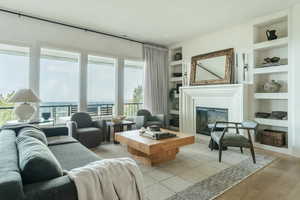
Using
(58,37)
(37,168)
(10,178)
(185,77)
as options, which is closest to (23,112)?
(58,37)

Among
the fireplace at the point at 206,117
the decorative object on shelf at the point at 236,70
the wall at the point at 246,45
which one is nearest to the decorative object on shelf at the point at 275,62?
the wall at the point at 246,45

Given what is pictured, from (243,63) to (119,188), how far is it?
388 cm

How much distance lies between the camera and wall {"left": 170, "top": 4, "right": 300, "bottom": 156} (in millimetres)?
3205

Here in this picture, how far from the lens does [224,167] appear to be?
2.71 m

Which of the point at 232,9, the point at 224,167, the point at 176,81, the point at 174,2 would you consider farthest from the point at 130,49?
the point at 224,167

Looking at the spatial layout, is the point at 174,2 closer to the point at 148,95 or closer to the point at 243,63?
the point at 243,63

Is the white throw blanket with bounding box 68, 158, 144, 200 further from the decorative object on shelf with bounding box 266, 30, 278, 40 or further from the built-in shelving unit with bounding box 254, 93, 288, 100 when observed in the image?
the decorative object on shelf with bounding box 266, 30, 278, 40

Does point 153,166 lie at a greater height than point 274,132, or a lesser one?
lesser

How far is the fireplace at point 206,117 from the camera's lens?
4.25 meters

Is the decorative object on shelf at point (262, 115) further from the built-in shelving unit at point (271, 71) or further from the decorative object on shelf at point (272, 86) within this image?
the decorative object on shelf at point (272, 86)

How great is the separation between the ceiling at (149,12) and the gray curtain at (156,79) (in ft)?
3.42

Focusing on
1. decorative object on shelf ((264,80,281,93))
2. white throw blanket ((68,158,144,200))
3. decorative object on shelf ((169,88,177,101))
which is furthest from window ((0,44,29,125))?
decorative object on shelf ((264,80,281,93))

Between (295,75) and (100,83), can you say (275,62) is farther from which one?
(100,83)

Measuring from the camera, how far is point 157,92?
18.0 feet
